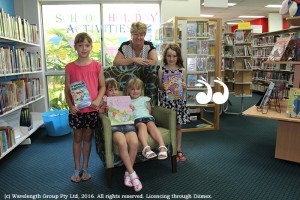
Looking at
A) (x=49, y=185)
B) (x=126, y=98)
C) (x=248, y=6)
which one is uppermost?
(x=248, y=6)

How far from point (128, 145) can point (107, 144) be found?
0.18m

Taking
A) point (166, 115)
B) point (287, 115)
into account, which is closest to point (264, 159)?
point (287, 115)

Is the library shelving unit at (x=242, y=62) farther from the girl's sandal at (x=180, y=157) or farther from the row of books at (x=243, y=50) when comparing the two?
the girl's sandal at (x=180, y=157)

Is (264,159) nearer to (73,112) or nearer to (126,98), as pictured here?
(126,98)

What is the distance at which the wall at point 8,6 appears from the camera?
12.1 ft

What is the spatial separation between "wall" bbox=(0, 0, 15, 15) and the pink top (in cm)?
228

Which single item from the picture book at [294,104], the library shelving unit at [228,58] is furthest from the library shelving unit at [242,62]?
the picture book at [294,104]

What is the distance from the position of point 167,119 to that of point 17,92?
1998 millimetres

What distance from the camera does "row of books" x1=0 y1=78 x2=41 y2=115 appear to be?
2791 millimetres

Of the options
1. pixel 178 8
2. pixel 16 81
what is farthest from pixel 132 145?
pixel 178 8

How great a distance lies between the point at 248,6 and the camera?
8938mm

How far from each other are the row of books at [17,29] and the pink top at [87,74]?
3.95ft

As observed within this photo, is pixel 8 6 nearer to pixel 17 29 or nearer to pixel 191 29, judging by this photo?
pixel 17 29

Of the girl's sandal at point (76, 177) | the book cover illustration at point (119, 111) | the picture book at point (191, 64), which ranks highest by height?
the picture book at point (191, 64)
